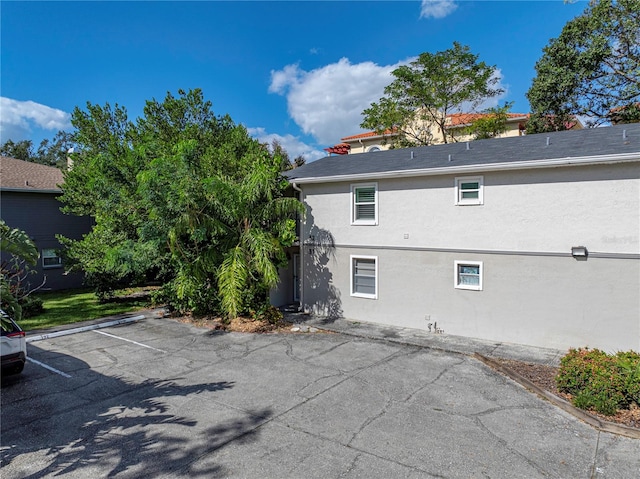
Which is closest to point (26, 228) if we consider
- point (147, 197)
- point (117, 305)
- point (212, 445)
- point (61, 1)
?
point (117, 305)

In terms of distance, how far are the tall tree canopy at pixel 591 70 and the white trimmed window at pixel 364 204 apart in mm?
16612

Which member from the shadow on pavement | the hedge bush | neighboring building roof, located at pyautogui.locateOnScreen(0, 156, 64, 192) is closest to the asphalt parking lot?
the shadow on pavement

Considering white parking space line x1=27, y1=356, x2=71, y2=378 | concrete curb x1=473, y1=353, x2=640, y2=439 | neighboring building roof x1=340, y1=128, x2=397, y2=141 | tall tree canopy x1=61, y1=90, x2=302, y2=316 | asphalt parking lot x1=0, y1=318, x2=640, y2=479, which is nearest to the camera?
asphalt parking lot x1=0, y1=318, x2=640, y2=479

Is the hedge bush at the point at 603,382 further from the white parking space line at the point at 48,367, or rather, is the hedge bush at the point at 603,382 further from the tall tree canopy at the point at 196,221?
the white parking space line at the point at 48,367

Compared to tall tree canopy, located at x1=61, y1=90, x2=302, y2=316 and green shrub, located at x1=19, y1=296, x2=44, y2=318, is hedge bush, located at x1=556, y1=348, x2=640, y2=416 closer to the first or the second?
tall tree canopy, located at x1=61, y1=90, x2=302, y2=316

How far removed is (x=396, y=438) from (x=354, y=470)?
1.09 m

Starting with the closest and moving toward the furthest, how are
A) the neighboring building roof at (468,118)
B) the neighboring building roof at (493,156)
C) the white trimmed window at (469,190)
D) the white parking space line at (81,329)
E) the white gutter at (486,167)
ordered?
1. the white gutter at (486,167)
2. the neighboring building roof at (493,156)
3. the white trimmed window at (469,190)
4. the white parking space line at (81,329)
5. the neighboring building roof at (468,118)

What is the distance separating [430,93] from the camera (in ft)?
84.5

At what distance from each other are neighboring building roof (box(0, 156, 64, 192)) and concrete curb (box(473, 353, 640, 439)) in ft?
72.5

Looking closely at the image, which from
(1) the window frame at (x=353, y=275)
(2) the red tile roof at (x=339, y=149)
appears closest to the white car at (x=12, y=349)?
(1) the window frame at (x=353, y=275)

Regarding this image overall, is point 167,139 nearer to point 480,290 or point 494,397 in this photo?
point 480,290

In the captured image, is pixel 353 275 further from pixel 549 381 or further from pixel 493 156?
pixel 549 381

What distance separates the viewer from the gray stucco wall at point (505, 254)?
9.43 metres

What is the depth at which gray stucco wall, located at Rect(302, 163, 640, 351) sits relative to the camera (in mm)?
9430
